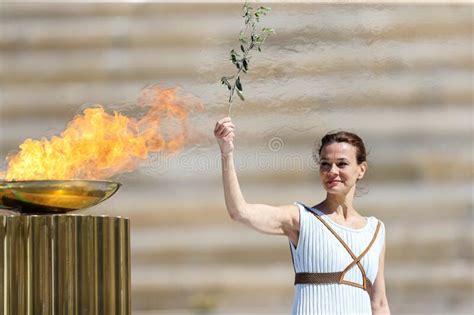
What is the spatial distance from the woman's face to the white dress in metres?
0.12

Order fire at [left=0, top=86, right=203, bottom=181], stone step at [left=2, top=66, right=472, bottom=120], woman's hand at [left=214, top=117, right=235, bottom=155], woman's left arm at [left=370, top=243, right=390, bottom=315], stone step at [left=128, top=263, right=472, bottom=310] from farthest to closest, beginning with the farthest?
stone step at [left=2, top=66, right=472, bottom=120], stone step at [left=128, top=263, right=472, bottom=310], woman's left arm at [left=370, top=243, right=390, bottom=315], fire at [left=0, top=86, right=203, bottom=181], woman's hand at [left=214, top=117, right=235, bottom=155]

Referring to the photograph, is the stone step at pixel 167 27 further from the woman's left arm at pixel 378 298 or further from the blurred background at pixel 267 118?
the woman's left arm at pixel 378 298

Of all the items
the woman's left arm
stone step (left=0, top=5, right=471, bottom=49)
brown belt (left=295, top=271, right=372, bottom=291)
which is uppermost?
stone step (left=0, top=5, right=471, bottom=49)

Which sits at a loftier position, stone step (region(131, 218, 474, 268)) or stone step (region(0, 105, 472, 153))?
stone step (region(0, 105, 472, 153))

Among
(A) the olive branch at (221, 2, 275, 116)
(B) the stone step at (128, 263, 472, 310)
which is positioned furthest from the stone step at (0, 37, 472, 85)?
(B) the stone step at (128, 263, 472, 310)

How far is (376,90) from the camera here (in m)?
5.41

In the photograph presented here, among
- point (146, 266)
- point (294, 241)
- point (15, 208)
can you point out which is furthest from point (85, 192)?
point (146, 266)

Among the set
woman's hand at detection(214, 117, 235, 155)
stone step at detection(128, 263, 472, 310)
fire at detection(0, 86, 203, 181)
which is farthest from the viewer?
stone step at detection(128, 263, 472, 310)

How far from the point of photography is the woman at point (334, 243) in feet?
11.7

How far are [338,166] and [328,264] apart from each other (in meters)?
0.33

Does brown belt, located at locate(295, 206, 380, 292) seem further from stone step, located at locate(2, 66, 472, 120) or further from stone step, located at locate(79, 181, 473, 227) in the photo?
stone step, located at locate(2, 66, 472, 120)

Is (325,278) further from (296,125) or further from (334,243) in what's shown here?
(296,125)

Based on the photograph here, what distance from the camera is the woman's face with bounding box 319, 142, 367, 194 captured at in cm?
364

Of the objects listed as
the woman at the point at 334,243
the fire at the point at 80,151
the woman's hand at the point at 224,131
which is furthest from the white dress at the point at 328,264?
the fire at the point at 80,151
